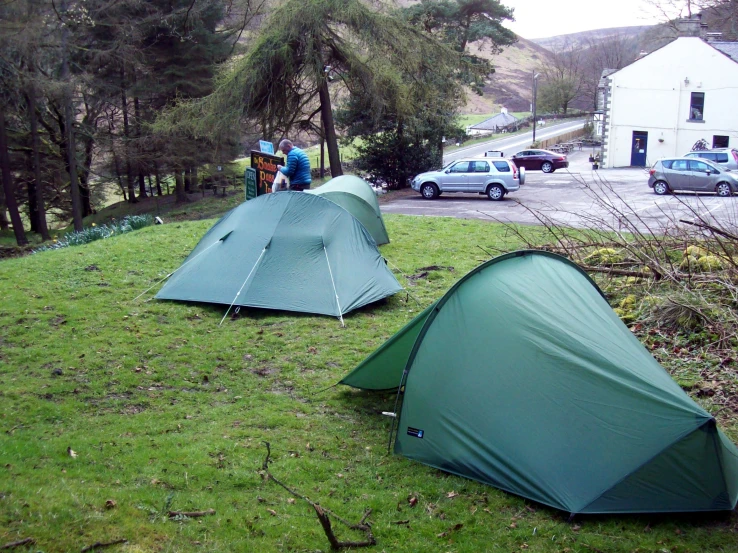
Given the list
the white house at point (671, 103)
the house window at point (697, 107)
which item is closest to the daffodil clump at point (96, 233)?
the white house at point (671, 103)

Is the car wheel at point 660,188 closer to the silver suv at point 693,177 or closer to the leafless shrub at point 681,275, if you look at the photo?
the silver suv at point 693,177

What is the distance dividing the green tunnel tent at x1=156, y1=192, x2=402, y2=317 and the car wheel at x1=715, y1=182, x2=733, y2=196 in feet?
69.7

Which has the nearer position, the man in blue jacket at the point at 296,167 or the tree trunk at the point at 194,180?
the man in blue jacket at the point at 296,167

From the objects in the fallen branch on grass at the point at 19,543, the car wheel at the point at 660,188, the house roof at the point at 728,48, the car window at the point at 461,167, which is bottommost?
the car wheel at the point at 660,188

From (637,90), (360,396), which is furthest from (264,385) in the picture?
(637,90)

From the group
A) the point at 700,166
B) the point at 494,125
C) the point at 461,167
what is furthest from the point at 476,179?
the point at 494,125

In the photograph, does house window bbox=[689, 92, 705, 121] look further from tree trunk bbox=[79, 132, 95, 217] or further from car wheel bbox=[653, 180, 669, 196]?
tree trunk bbox=[79, 132, 95, 217]

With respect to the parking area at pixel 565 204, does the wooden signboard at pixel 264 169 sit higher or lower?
higher

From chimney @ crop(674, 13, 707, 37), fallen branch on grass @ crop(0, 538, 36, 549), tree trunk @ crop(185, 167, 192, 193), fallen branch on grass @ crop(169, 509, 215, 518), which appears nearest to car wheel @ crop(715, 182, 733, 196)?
tree trunk @ crop(185, 167, 192, 193)

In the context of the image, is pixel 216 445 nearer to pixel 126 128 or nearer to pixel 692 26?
pixel 126 128

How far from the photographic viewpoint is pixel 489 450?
4.85m

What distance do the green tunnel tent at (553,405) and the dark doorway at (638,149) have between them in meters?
43.3

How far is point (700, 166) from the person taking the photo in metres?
27.0

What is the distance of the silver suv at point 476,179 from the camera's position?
2494 centimetres
